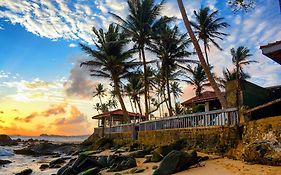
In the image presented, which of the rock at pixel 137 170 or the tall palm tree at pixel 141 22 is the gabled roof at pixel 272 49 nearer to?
the rock at pixel 137 170

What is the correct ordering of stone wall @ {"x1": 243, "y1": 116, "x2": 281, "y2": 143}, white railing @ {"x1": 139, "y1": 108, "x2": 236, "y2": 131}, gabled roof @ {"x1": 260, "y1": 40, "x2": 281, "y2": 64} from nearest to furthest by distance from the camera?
stone wall @ {"x1": 243, "y1": 116, "x2": 281, "y2": 143}
gabled roof @ {"x1": 260, "y1": 40, "x2": 281, "y2": 64}
white railing @ {"x1": 139, "y1": 108, "x2": 236, "y2": 131}

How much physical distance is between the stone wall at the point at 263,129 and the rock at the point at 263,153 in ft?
1.03

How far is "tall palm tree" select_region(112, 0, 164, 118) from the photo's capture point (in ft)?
94.2

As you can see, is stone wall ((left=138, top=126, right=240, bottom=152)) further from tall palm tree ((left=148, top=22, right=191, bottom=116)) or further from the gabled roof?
tall palm tree ((left=148, top=22, right=191, bottom=116))

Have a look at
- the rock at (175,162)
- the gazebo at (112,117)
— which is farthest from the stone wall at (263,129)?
the gazebo at (112,117)

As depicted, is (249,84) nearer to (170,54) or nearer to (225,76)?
(170,54)

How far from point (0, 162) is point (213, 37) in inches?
962

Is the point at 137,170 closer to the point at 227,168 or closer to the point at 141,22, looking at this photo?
the point at 227,168

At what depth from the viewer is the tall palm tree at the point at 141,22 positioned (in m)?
28.7

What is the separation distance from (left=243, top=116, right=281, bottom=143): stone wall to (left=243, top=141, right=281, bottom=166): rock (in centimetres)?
32

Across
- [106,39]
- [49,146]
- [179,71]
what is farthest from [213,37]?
[49,146]

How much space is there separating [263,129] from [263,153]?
1.14 meters

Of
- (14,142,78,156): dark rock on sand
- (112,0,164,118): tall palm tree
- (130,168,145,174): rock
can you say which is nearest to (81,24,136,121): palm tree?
(112,0,164,118): tall palm tree

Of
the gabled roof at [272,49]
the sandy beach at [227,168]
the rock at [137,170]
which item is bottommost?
the rock at [137,170]
